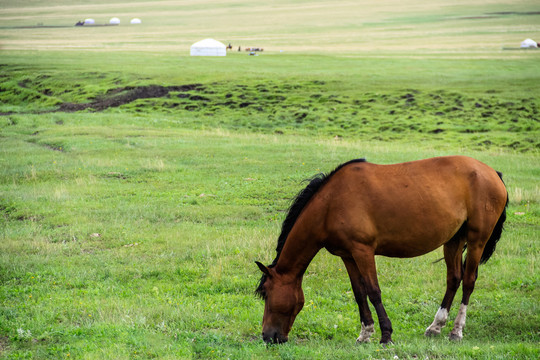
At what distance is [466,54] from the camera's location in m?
86.4

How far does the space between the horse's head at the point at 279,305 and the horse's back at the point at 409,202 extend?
892 millimetres

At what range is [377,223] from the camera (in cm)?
714

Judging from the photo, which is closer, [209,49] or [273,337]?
[273,337]

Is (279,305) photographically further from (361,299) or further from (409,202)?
(409,202)

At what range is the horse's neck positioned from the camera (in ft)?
23.4

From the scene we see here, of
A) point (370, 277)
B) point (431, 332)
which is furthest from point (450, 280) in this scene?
point (370, 277)

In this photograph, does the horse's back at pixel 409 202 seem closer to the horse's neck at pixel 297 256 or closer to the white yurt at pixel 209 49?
the horse's neck at pixel 297 256

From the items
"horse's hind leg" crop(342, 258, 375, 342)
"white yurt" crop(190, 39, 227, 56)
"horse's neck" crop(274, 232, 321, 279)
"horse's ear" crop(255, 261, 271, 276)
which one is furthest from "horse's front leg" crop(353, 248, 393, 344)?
"white yurt" crop(190, 39, 227, 56)

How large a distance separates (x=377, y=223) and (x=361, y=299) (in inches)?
43.1

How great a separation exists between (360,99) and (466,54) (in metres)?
47.1

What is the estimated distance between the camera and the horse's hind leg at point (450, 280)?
7742 millimetres

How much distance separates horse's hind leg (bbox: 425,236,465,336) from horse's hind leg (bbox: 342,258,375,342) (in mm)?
1012

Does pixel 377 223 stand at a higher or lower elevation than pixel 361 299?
higher

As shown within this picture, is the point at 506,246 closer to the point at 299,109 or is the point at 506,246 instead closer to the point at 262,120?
the point at 262,120
